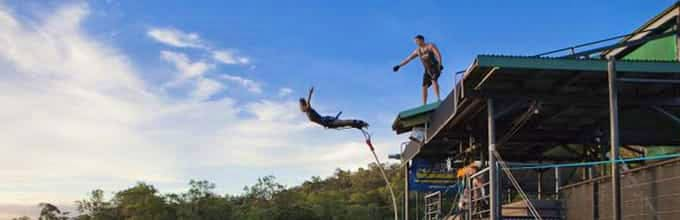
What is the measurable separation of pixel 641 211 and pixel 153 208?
41680 mm

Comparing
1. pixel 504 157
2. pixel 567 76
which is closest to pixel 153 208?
pixel 504 157

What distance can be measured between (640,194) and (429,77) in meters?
6.27

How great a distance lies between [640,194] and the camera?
9430 mm

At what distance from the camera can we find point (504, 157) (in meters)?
18.8

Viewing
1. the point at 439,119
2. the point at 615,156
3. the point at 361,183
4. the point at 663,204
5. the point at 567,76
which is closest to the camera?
the point at 615,156

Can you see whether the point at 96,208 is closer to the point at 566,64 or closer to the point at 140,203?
the point at 140,203

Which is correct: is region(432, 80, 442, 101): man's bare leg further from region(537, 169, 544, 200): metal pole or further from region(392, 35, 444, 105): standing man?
region(537, 169, 544, 200): metal pole

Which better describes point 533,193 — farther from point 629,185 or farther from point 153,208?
point 153,208

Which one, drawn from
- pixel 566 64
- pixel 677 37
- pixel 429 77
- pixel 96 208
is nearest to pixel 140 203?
pixel 96 208

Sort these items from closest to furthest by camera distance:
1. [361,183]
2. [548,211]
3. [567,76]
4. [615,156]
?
[615,156] → [567,76] → [548,211] → [361,183]

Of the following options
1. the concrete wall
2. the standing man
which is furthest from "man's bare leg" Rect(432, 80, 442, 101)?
the concrete wall

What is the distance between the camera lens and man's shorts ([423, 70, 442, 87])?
14.8 meters

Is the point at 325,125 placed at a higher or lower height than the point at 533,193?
higher

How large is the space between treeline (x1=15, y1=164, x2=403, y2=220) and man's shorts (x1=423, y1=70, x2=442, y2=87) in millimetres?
28458
